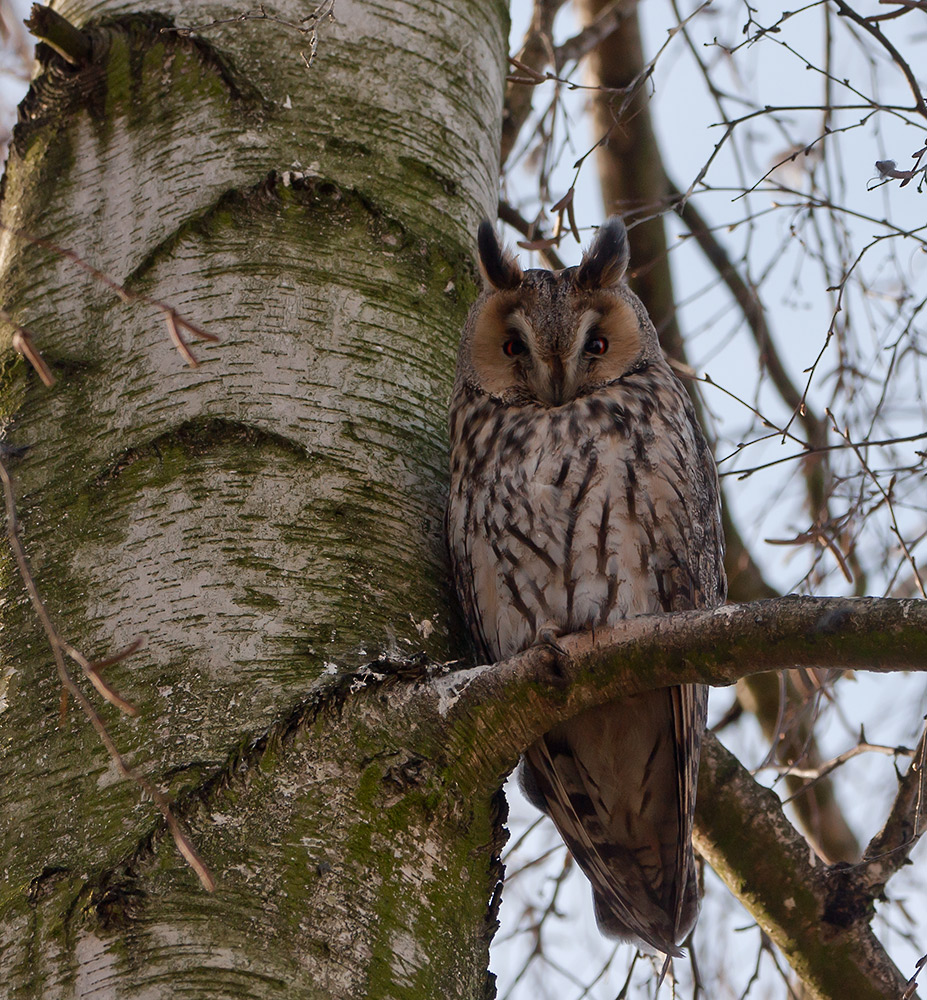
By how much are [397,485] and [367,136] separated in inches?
24.6

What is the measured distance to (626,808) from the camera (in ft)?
6.98

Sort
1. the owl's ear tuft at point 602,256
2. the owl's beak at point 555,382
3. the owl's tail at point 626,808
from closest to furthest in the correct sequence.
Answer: the owl's tail at point 626,808 < the owl's beak at point 555,382 < the owl's ear tuft at point 602,256

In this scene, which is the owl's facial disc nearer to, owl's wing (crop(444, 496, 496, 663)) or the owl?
the owl

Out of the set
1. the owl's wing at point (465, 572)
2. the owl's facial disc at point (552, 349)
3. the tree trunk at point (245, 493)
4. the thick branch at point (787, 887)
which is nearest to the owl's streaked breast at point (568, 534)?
the owl's wing at point (465, 572)

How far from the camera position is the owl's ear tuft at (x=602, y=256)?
234cm

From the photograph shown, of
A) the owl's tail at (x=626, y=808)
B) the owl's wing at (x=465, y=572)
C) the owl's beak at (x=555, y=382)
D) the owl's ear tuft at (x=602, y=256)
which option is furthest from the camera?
the owl's ear tuft at (x=602, y=256)

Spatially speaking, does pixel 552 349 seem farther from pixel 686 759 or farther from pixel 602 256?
pixel 686 759

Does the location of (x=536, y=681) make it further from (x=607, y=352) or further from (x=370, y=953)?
(x=607, y=352)

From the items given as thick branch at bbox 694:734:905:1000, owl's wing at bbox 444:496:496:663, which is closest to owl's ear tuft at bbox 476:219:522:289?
owl's wing at bbox 444:496:496:663

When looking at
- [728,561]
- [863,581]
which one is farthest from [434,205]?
[863,581]

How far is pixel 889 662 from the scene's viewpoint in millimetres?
1167

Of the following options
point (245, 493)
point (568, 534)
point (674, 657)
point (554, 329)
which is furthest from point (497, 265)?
point (674, 657)

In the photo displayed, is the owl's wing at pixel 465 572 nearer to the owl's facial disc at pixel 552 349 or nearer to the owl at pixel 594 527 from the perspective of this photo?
the owl at pixel 594 527

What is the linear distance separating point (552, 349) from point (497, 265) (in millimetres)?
217
